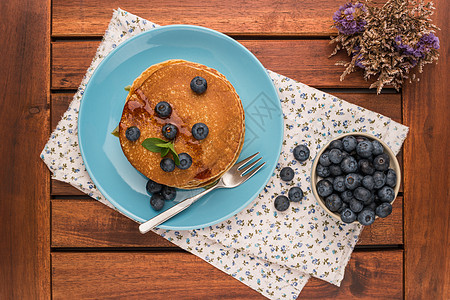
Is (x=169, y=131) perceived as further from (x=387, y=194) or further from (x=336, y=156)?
(x=387, y=194)

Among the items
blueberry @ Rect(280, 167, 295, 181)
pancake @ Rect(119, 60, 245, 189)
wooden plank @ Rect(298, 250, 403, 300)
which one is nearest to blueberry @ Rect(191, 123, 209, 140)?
pancake @ Rect(119, 60, 245, 189)

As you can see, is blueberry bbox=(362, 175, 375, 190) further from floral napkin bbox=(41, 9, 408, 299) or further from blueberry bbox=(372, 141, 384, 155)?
floral napkin bbox=(41, 9, 408, 299)

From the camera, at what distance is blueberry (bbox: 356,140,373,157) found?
1399 mm

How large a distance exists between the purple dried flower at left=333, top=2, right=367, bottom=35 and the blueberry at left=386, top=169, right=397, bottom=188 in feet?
2.09

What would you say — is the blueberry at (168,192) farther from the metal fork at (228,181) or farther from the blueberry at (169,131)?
the blueberry at (169,131)

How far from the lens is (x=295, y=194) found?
60.6 inches

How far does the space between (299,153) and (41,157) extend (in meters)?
1.19

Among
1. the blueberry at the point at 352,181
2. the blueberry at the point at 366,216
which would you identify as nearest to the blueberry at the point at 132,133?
the blueberry at the point at 352,181

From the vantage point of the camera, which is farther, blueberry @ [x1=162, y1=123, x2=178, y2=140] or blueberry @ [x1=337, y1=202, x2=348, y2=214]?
blueberry @ [x1=337, y1=202, x2=348, y2=214]

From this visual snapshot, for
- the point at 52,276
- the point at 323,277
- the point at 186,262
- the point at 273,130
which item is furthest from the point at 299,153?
the point at 52,276

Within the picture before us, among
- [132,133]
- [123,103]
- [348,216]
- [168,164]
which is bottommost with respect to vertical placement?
[348,216]

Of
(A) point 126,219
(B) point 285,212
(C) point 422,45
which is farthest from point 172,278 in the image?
(C) point 422,45

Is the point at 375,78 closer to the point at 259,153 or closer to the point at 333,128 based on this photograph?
the point at 333,128

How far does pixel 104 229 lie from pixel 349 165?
1.14 meters
